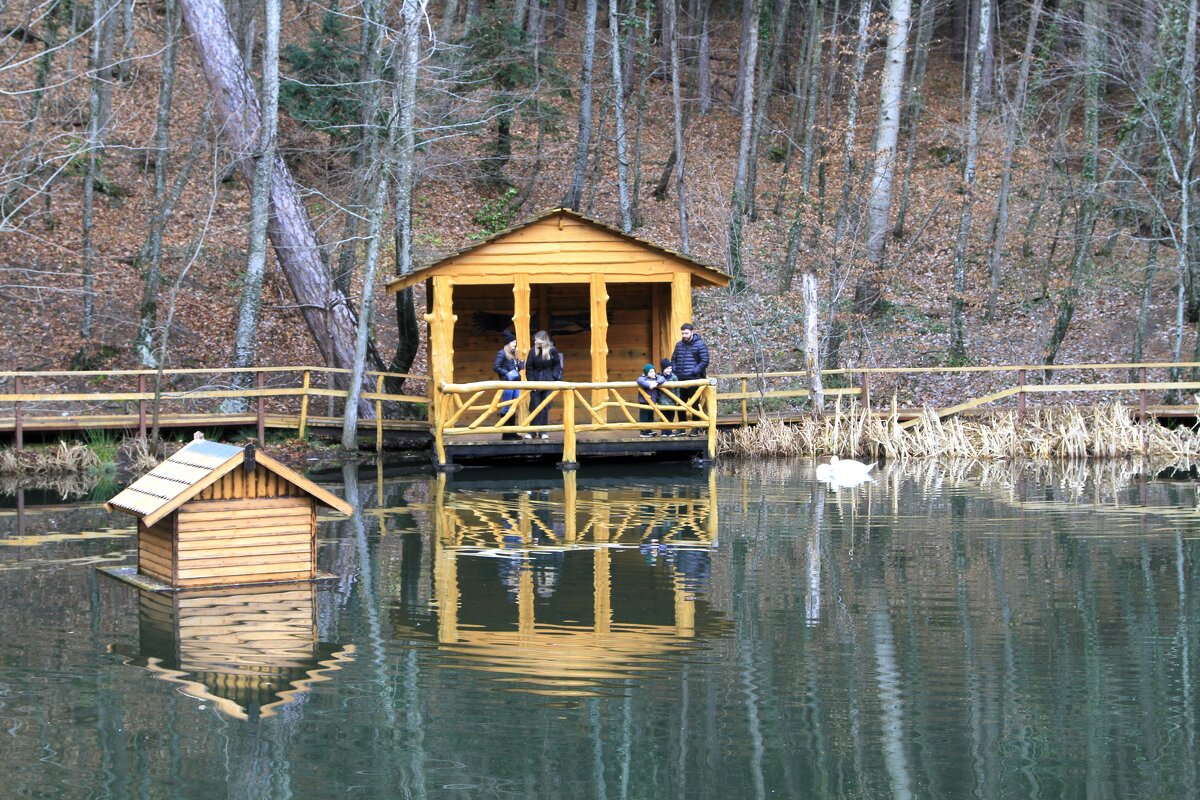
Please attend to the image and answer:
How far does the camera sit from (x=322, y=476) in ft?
58.0

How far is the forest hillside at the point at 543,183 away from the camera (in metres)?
22.0

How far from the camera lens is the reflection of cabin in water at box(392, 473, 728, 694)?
767cm

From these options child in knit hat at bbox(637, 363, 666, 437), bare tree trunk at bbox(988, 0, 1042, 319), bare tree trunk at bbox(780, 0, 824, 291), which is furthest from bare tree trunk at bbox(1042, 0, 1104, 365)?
child in knit hat at bbox(637, 363, 666, 437)

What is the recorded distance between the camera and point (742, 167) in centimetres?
2941

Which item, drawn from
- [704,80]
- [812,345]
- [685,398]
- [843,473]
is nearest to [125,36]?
[704,80]

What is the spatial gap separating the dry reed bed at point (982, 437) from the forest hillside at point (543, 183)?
54.8 inches

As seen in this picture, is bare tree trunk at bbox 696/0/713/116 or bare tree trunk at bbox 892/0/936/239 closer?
bare tree trunk at bbox 892/0/936/239

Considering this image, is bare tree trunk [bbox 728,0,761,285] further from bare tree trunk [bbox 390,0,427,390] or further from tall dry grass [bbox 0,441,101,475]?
tall dry grass [bbox 0,441,101,475]

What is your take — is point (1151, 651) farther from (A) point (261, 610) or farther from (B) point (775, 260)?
(B) point (775, 260)

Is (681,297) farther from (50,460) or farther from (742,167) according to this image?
(742,167)

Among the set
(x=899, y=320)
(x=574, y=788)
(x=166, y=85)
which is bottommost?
(x=574, y=788)

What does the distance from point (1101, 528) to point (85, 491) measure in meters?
11.3

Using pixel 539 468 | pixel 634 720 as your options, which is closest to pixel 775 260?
pixel 539 468

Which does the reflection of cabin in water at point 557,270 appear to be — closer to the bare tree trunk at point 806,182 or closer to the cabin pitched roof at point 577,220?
the cabin pitched roof at point 577,220
